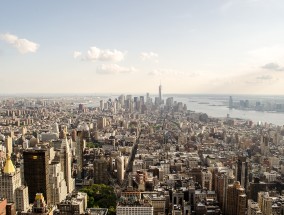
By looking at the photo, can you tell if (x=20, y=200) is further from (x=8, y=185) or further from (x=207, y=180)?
(x=207, y=180)

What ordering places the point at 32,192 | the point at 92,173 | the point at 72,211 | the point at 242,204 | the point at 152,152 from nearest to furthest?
A: 1. the point at 72,211
2. the point at 242,204
3. the point at 32,192
4. the point at 92,173
5. the point at 152,152

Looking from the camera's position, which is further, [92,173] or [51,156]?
[92,173]

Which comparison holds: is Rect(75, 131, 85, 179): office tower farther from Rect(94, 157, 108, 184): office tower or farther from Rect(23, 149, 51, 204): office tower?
Rect(23, 149, 51, 204): office tower

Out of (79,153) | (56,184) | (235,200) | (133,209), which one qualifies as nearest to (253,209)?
(235,200)

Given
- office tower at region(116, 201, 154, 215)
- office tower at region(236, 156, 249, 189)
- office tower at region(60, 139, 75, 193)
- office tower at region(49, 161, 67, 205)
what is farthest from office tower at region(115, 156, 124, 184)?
office tower at region(116, 201, 154, 215)

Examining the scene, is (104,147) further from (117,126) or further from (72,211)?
(72,211)

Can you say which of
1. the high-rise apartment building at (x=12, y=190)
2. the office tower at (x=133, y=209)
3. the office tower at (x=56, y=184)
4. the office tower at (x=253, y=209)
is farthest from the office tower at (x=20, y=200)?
the office tower at (x=253, y=209)

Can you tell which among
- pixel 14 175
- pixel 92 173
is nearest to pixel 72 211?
pixel 14 175
